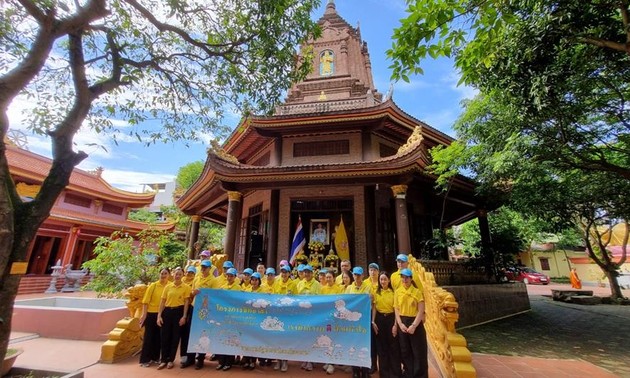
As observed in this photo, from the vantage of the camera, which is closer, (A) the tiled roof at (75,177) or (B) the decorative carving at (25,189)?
(B) the decorative carving at (25,189)

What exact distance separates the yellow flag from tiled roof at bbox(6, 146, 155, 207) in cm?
1805

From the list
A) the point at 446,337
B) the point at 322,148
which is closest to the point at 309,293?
the point at 446,337

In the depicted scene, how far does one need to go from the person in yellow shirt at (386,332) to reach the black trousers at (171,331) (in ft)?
11.0

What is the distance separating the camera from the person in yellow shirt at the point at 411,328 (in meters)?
4.15

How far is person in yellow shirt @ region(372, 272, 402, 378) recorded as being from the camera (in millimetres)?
4355

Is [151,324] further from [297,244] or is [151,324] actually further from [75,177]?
[75,177]

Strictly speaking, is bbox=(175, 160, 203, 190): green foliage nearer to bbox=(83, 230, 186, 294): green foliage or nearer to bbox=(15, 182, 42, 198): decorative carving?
bbox=(15, 182, 42, 198): decorative carving

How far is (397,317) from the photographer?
14.1 ft

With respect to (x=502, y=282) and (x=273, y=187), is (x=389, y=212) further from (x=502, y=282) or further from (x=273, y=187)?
(x=502, y=282)

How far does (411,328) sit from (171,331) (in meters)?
4.02

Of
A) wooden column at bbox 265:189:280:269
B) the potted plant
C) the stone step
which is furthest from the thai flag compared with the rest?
the stone step

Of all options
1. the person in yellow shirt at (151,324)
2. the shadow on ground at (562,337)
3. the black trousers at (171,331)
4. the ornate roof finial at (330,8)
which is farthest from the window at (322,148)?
the ornate roof finial at (330,8)

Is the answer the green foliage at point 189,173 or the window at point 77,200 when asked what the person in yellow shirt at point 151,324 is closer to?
the window at point 77,200

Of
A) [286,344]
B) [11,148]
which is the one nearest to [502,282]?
[286,344]
